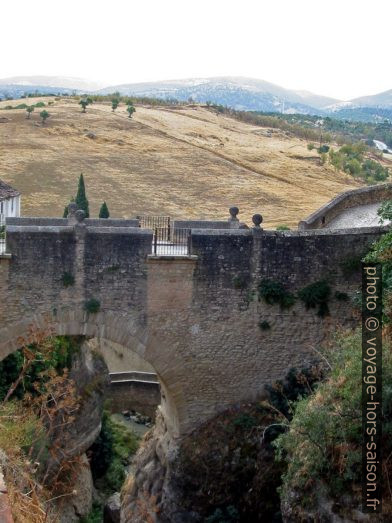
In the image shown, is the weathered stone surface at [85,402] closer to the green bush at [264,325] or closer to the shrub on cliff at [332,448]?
the green bush at [264,325]

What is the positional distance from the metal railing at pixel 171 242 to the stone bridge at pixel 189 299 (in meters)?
0.23

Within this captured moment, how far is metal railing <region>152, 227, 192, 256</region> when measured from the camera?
1386cm

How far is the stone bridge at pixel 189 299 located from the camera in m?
13.3

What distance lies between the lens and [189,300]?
13.9 metres

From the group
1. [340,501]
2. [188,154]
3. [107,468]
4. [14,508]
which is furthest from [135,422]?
[188,154]

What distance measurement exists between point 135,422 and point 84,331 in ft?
40.3

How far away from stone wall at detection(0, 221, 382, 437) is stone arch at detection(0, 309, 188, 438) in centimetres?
2

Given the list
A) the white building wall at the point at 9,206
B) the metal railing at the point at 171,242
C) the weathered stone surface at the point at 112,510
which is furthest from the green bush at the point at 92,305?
the white building wall at the point at 9,206

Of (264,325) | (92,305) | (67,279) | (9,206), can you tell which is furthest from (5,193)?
(264,325)

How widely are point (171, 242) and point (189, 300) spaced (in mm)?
1480

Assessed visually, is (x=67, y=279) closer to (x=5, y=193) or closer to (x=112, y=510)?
(x=112, y=510)

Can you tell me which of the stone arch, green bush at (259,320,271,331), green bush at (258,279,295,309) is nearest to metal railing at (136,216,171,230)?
the stone arch

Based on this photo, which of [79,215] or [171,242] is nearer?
[79,215]

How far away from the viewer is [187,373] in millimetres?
14297
